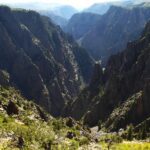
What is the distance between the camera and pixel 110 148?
13888cm

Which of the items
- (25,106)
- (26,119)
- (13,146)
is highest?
(25,106)

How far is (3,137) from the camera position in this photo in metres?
119

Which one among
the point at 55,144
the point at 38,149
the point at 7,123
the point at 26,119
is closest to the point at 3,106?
the point at 26,119

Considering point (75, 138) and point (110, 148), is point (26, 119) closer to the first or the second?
point (75, 138)

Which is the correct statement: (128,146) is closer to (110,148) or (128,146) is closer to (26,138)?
(110,148)

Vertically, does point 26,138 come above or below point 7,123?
below

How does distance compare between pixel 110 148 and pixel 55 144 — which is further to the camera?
pixel 110 148

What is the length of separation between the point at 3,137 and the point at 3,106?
4555 cm

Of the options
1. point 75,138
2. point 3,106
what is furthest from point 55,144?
point 3,106

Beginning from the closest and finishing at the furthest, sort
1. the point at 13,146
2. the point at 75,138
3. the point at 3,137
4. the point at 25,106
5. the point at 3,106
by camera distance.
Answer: the point at 13,146 < the point at 3,137 < the point at 75,138 < the point at 3,106 < the point at 25,106

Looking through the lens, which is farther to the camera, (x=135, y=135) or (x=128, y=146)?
(x=135, y=135)

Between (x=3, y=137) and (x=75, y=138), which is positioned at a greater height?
(x=75, y=138)

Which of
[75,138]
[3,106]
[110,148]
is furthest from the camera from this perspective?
[3,106]

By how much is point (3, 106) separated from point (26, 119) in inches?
485
